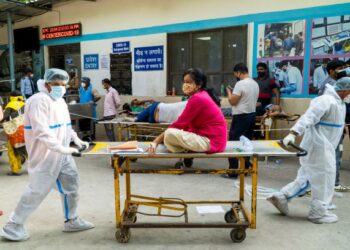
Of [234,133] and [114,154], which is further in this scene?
[234,133]

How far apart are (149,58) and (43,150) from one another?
19.5 ft

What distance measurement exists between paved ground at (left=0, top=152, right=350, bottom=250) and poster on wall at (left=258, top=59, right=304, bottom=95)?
Result: 6.21ft

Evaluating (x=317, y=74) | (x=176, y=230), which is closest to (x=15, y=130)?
(x=176, y=230)

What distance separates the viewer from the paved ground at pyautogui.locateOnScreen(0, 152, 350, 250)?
334 centimetres

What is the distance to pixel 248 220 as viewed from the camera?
11.0 feet

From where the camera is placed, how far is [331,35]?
6.30 m

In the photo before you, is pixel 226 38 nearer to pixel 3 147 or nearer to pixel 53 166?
pixel 3 147

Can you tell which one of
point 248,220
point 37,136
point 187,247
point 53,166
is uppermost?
point 37,136

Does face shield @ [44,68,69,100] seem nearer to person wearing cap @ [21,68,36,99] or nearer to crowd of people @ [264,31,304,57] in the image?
crowd of people @ [264,31,304,57]

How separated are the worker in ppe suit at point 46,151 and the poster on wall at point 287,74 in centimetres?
460

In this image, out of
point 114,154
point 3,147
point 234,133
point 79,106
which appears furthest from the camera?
point 79,106

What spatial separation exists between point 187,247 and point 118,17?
7375 mm

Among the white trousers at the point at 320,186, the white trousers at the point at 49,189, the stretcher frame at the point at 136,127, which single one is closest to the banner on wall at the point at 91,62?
the stretcher frame at the point at 136,127

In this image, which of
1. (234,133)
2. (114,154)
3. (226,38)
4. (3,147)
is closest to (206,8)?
(226,38)
